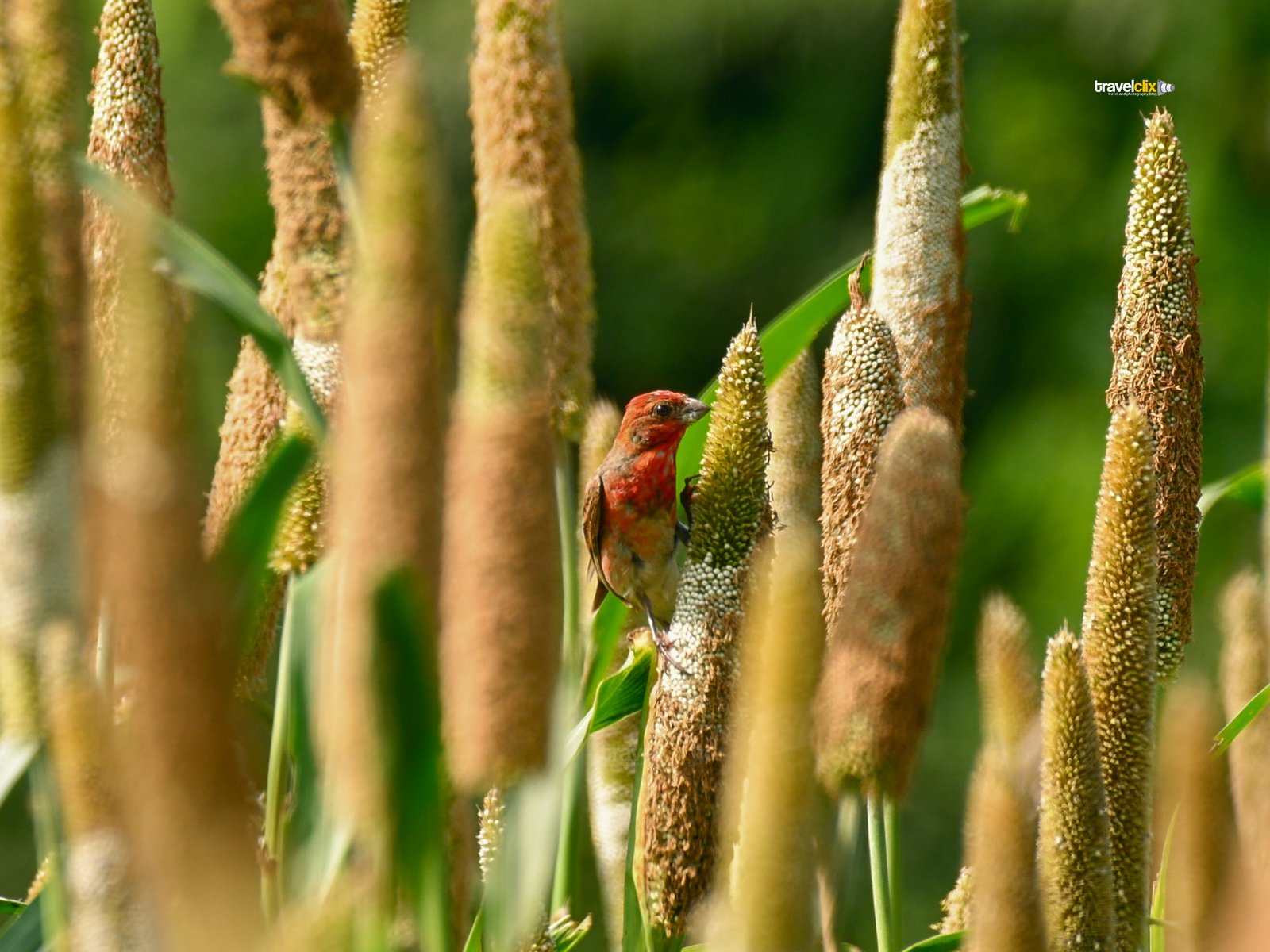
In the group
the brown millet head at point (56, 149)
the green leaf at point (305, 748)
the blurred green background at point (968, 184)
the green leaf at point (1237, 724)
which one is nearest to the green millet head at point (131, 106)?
the brown millet head at point (56, 149)

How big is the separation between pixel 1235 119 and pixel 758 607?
2668mm

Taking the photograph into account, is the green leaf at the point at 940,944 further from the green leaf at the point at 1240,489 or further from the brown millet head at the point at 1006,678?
the green leaf at the point at 1240,489

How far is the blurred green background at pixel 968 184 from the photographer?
3023mm

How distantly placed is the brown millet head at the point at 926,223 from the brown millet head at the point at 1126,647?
0.10 meters

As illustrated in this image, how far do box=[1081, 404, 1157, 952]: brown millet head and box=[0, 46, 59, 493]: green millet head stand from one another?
491 millimetres

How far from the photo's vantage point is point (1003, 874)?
1.80 ft

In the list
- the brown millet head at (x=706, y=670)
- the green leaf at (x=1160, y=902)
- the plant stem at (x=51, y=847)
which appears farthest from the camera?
the green leaf at (x=1160, y=902)

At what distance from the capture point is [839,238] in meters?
3.42

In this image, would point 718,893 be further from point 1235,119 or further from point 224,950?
point 1235,119

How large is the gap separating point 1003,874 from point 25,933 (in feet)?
1.34

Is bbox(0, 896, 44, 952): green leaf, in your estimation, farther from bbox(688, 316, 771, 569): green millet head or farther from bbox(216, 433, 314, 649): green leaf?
bbox(688, 316, 771, 569): green millet head

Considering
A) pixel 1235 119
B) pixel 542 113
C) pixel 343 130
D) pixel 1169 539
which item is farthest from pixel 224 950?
pixel 1235 119

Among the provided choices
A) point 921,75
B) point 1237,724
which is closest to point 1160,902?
point 1237,724

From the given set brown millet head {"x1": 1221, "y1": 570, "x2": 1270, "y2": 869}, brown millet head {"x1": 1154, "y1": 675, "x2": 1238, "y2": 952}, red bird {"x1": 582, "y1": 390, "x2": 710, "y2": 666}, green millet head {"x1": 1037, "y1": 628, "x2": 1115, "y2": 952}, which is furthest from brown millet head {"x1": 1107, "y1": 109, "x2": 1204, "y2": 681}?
red bird {"x1": 582, "y1": 390, "x2": 710, "y2": 666}
